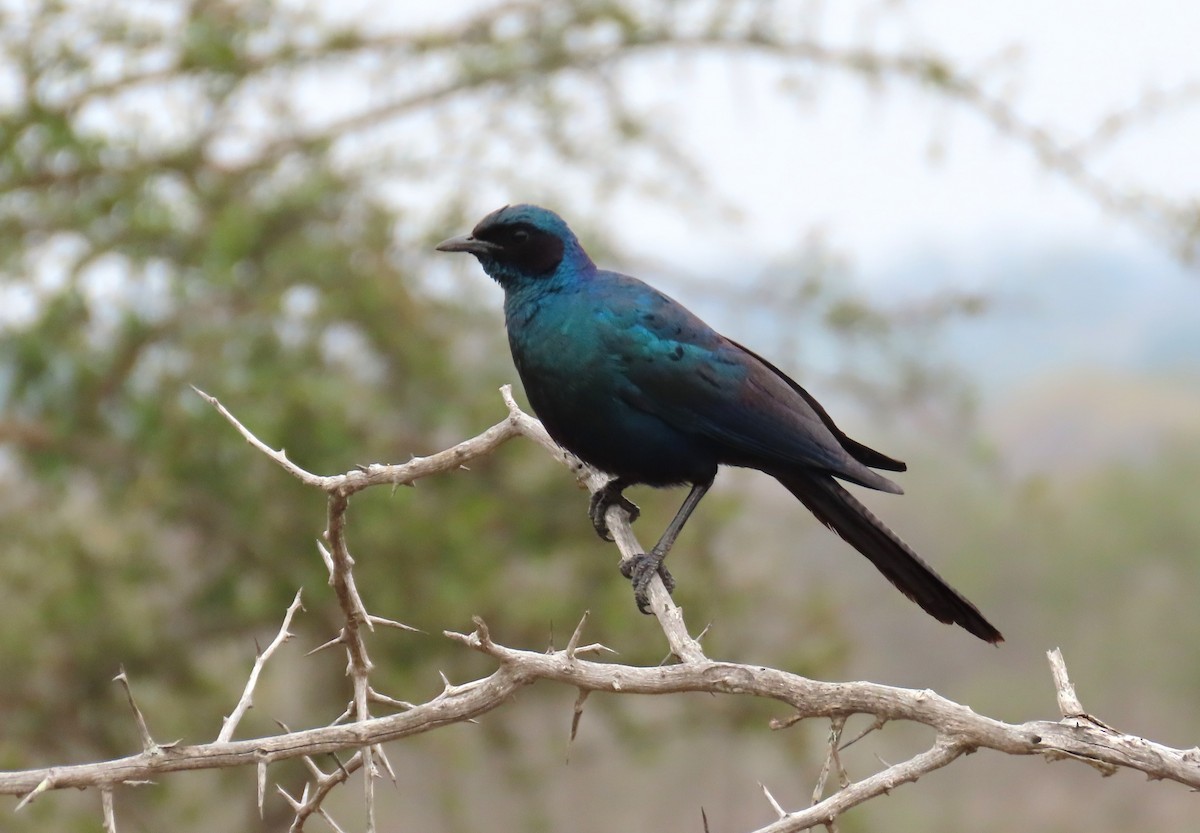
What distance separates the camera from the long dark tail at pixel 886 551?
378 cm

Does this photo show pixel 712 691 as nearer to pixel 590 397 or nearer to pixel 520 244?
pixel 590 397

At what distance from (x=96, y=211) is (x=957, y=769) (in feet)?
42.4

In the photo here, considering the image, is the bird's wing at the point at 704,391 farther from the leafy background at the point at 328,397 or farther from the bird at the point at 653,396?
the leafy background at the point at 328,397

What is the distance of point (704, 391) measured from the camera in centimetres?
443

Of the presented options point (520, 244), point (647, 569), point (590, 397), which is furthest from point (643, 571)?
point (520, 244)

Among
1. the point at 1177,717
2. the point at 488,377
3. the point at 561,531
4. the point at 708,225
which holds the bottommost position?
the point at 561,531

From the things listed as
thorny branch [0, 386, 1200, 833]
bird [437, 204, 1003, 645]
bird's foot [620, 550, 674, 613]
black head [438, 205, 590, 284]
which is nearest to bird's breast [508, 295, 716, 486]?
bird [437, 204, 1003, 645]

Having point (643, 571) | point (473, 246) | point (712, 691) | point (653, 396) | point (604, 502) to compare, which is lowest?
point (712, 691)

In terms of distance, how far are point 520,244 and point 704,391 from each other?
770 mm

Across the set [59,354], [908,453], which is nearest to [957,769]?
[908,453]

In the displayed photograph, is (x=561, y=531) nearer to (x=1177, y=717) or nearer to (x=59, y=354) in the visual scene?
(x=59, y=354)

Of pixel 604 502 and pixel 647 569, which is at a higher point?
pixel 604 502

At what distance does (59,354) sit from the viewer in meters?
8.07

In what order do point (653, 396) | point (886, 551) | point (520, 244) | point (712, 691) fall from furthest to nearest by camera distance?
point (520, 244)
point (653, 396)
point (886, 551)
point (712, 691)
